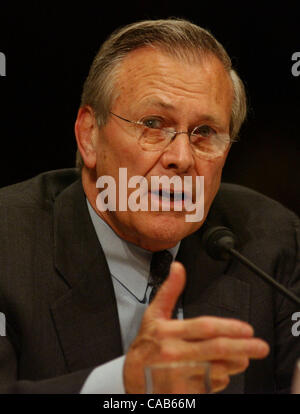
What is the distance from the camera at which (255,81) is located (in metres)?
2.37

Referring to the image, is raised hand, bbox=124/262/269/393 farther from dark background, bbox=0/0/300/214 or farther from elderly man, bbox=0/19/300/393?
dark background, bbox=0/0/300/214

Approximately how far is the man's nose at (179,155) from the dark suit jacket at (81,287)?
0.33 m

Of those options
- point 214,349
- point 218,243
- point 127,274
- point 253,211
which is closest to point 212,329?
point 214,349

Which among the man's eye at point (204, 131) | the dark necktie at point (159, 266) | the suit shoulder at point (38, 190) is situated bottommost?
the dark necktie at point (159, 266)

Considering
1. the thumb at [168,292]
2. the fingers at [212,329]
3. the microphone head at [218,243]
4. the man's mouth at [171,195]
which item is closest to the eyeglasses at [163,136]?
the man's mouth at [171,195]

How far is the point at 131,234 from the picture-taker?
5.92 ft

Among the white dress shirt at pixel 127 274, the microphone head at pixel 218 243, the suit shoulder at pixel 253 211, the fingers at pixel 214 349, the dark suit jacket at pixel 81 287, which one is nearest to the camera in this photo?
the fingers at pixel 214 349

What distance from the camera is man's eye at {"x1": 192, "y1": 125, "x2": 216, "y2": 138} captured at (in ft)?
5.68

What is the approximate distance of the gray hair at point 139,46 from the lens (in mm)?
1744

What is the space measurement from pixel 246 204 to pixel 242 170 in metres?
0.40

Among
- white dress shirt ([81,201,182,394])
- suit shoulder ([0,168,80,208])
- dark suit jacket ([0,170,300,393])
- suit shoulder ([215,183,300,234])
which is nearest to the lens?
dark suit jacket ([0,170,300,393])

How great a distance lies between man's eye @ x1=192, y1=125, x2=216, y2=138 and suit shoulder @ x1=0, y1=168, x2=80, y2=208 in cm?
52

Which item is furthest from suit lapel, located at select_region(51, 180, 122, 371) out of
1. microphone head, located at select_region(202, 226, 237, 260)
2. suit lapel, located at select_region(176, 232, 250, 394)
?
microphone head, located at select_region(202, 226, 237, 260)

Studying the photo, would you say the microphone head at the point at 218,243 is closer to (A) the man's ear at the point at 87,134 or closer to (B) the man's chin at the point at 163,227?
(B) the man's chin at the point at 163,227
